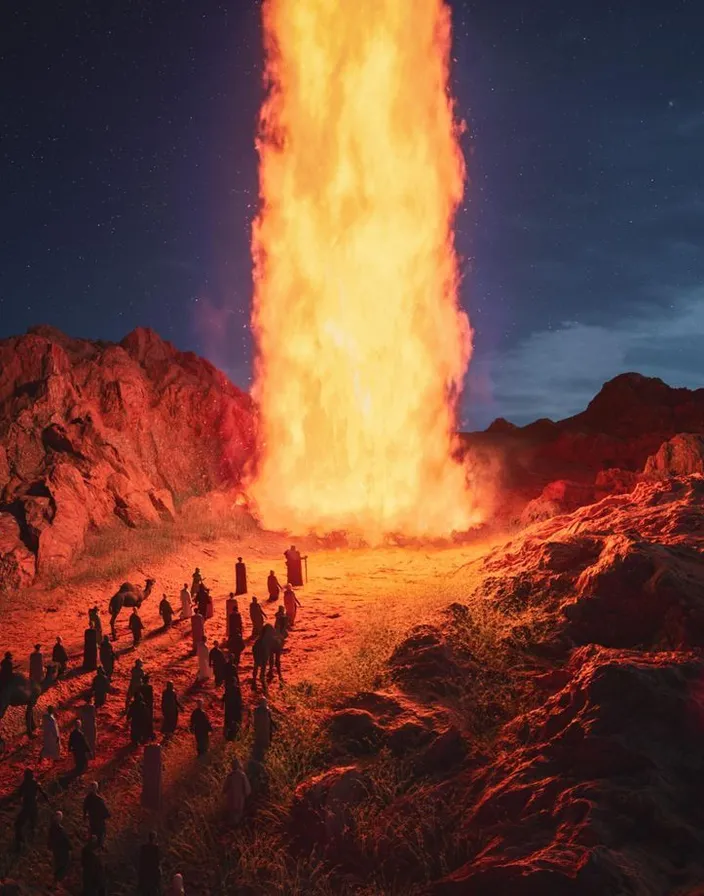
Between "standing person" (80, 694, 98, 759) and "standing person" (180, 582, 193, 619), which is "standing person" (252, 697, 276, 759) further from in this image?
"standing person" (180, 582, 193, 619)

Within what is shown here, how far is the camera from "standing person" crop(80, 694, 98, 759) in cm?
1053

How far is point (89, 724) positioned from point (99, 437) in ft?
67.9

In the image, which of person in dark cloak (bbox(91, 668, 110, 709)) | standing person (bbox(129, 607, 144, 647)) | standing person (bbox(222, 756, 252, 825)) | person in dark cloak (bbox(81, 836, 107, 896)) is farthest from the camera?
standing person (bbox(129, 607, 144, 647))

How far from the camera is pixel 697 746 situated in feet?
23.7

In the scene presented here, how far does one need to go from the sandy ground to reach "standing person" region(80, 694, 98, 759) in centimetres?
23

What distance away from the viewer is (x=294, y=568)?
2100 cm

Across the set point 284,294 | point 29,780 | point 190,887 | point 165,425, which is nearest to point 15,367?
point 165,425

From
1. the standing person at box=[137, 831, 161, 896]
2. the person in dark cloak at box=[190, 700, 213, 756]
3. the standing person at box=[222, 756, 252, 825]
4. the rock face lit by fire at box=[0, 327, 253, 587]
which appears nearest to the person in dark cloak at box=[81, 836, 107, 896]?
the standing person at box=[137, 831, 161, 896]

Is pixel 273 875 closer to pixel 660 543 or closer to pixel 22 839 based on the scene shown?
pixel 22 839

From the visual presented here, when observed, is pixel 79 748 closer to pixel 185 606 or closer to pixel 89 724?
pixel 89 724

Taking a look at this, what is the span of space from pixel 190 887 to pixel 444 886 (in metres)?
3.30

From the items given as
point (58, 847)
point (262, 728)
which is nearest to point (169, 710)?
point (262, 728)

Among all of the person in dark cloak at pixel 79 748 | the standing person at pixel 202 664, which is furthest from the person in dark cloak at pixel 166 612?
the person in dark cloak at pixel 79 748

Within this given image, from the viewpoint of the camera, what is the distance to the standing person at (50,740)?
1038cm
